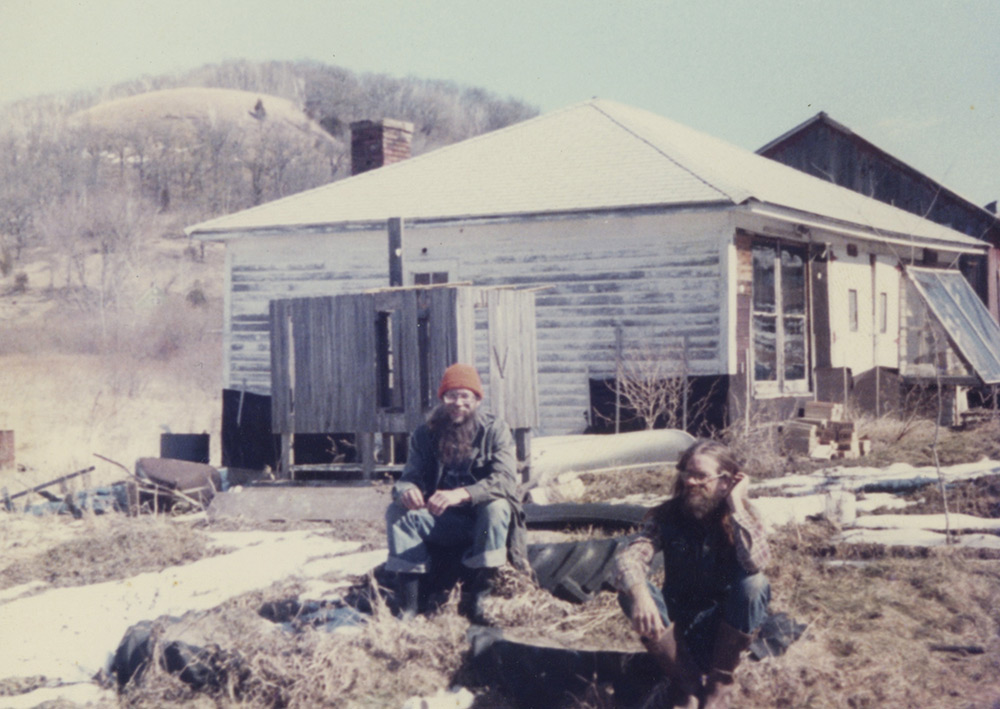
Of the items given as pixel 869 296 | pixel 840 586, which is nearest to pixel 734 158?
pixel 869 296

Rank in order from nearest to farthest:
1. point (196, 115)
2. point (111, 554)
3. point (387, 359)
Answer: point (111, 554)
point (387, 359)
point (196, 115)

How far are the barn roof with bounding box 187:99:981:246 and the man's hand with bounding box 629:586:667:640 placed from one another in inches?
332

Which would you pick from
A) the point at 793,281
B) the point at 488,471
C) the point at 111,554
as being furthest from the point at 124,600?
the point at 793,281

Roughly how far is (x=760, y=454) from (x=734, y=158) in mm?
8957

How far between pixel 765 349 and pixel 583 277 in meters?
2.78

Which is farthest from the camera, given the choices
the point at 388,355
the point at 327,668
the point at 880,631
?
the point at 388,355

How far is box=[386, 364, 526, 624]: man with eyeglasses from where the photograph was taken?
5004mm

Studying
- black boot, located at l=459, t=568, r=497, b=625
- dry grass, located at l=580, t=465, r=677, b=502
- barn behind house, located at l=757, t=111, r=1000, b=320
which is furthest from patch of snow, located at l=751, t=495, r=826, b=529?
barn behind house, located at l=757, t=111, r=1000, b=320

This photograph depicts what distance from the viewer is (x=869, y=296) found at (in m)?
16.7

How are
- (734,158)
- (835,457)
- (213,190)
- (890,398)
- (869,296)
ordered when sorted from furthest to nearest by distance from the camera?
(213,190) < (734,158) < (869,296) < (890,398) < (835,457)

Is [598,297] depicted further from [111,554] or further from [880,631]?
[880,631]

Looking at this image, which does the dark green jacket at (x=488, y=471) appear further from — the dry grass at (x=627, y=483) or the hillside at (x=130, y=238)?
the hillside at (x=130, y=238)

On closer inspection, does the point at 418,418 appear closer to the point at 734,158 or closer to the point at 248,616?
the point at 248,616

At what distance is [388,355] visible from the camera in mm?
9648
